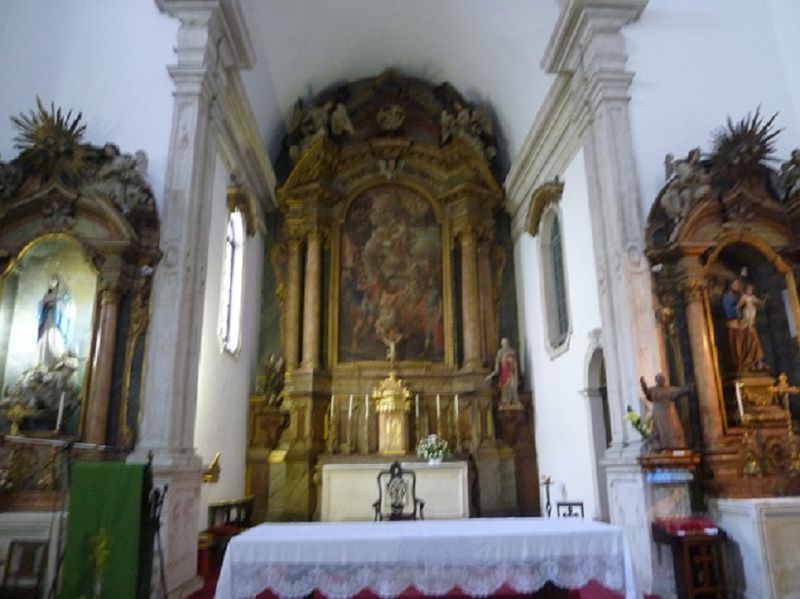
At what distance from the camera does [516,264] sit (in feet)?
41.0

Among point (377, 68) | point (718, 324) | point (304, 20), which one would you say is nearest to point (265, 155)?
point (304, 20)

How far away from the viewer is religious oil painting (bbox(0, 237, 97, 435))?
6.38 meters

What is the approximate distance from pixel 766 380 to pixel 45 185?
7.67 meters

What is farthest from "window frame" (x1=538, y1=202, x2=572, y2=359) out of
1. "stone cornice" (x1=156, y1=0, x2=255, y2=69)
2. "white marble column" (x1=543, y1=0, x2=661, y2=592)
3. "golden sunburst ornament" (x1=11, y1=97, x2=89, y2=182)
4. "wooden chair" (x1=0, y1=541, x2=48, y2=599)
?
"wooden chair" (x1=0, y1=541, x2=48, y2=599)

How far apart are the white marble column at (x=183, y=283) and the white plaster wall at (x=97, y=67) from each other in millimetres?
221

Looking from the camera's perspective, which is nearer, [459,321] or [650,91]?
[650,91]

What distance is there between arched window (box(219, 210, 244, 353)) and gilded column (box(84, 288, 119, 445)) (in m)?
2.98

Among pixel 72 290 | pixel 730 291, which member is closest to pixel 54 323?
pixel 72 290

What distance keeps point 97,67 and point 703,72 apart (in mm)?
7260

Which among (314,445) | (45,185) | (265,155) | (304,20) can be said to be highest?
(304,20)

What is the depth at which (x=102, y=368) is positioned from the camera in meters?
6.46

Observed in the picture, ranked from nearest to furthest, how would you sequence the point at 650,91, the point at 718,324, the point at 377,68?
1. the point at 718,324
2. the point at 650,91
3. the point at 377,68

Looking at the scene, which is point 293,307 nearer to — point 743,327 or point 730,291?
point 730,291

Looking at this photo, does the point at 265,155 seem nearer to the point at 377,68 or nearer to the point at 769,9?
the point at 377,68
